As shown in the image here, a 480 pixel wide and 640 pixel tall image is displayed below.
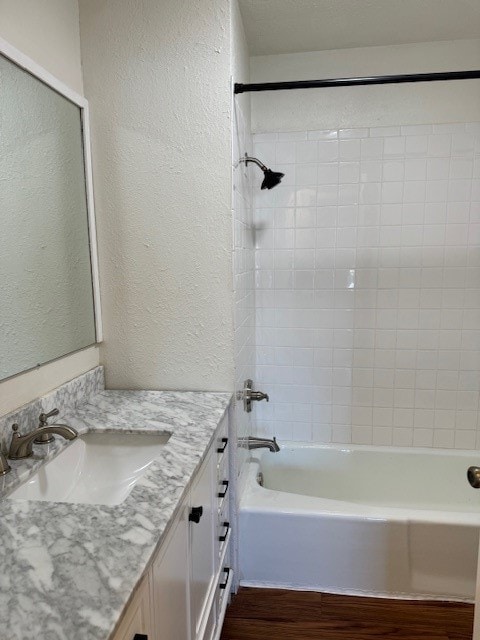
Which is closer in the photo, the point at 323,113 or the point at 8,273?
the point at 8,273

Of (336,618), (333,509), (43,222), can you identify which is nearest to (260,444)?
(333,509)

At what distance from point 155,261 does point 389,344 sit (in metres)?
1.31

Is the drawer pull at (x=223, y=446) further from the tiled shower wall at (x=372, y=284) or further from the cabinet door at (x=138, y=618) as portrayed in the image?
the tiled shower wall at (x=372, y=284)

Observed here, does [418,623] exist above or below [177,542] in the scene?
below

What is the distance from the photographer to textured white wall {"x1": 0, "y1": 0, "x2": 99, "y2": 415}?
3.89ft

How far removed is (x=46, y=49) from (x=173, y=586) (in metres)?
1.58

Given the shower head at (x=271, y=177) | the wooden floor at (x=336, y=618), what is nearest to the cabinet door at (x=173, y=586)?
the wooden floor at (x=336, y=618)

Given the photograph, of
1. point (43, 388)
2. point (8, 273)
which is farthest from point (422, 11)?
Result: point (43, 388)

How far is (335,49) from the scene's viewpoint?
211 centimetres

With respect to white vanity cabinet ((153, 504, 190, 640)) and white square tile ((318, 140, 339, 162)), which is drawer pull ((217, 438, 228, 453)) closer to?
white vanity cabinet ((153, 504, 190, 640))

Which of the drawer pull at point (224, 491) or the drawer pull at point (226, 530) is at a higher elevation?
the drawer pull at point (224, 491)

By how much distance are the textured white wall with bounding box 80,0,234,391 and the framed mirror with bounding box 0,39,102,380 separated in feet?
0.29

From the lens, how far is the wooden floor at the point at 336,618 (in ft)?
5.14

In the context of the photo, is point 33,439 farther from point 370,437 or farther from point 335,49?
point 335,49
